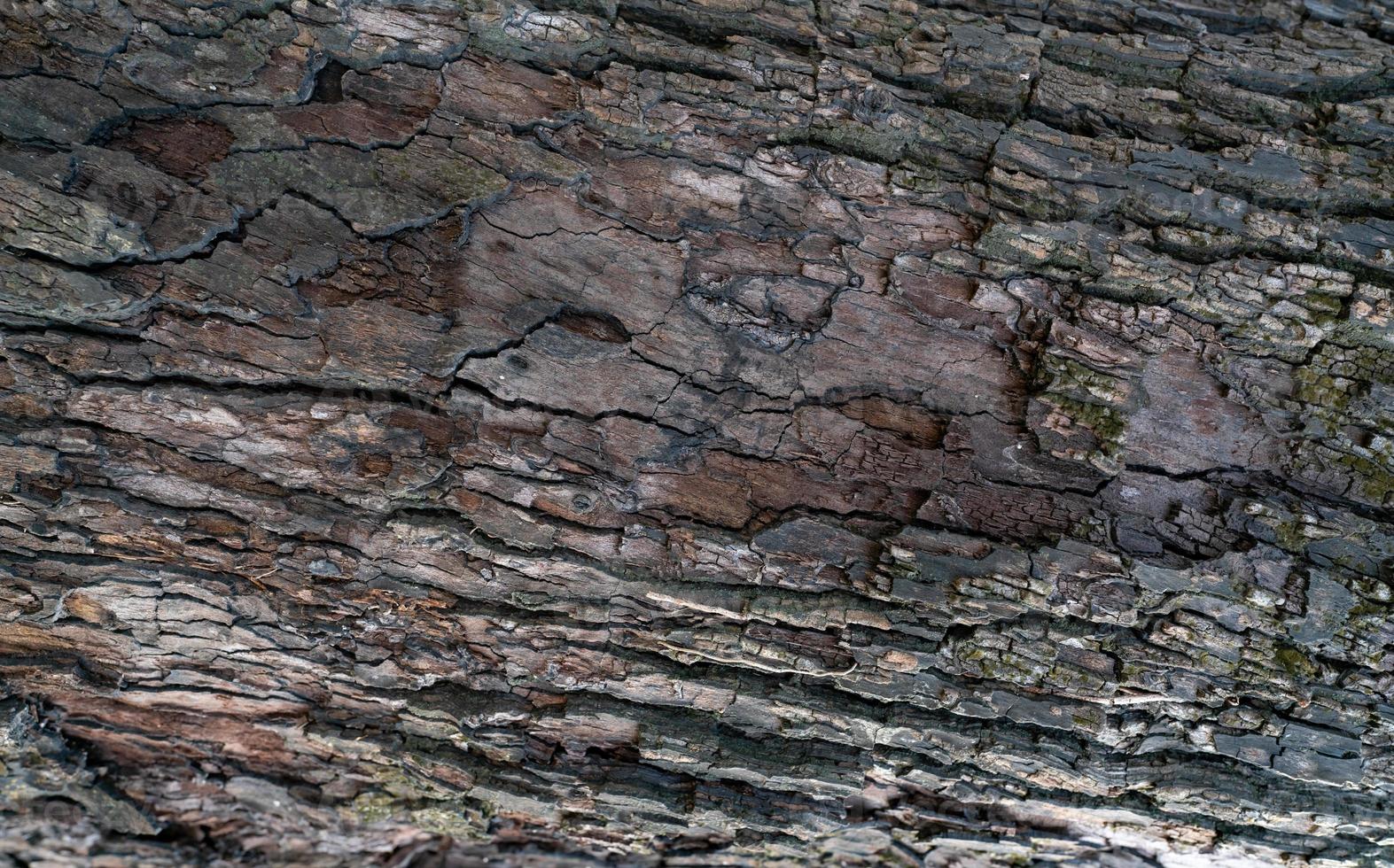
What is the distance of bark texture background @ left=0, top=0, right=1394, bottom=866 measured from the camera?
242 cm

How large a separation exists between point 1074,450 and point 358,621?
92.0 inches

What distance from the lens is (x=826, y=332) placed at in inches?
101

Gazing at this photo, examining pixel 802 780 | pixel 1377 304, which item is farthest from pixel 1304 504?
pixel 802 780

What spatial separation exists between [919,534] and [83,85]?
275 cm

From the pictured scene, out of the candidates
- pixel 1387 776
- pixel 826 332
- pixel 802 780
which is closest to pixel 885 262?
pixel 826 332

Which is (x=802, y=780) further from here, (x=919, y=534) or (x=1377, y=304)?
(x=1377, y=304)

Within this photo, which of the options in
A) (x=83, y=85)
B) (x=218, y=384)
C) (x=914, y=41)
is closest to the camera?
(x=83, y=85)

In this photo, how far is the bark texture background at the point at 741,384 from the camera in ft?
7.93

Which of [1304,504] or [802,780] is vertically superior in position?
[1304,504]

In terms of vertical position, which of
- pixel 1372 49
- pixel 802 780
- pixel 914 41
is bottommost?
pixel 802 780

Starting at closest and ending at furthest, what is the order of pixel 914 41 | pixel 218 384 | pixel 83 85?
1. pixel 83 85
2. pixel 218 384
3. pixel 914 41

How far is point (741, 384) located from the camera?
2.56m

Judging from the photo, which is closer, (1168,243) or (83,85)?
(83,85)

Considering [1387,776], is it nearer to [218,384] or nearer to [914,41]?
[914,41]
